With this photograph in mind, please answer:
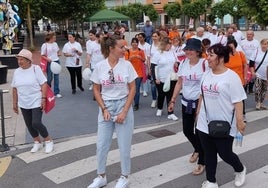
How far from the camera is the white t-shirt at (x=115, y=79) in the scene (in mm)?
4570

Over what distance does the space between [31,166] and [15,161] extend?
395 mm

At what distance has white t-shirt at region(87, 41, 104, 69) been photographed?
34.9 ft

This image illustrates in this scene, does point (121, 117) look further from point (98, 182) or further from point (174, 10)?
point (174, 10)

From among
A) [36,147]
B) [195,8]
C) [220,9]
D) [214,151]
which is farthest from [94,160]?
[220,9]

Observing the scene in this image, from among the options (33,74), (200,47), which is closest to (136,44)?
(33,74)

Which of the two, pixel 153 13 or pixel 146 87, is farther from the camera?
pixel 153 13

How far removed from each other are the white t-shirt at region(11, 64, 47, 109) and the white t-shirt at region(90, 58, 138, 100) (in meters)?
1.71

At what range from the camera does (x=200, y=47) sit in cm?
510

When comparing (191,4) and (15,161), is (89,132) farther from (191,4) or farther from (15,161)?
(191,4)

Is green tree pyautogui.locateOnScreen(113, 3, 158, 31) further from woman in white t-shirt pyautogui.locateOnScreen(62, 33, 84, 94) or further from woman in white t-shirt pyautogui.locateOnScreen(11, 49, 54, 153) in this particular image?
woman in white t-shirt pyautogui.locateOnScreen(11, 49, 54, 153)

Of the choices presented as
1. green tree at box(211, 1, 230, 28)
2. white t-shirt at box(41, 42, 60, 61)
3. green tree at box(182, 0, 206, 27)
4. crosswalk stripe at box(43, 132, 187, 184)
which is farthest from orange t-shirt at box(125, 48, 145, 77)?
green tree at box(211, 1, 230, 28)

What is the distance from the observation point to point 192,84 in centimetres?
524

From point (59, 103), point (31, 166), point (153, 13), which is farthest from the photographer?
point (153, 13)

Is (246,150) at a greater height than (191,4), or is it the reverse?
(191,4)
